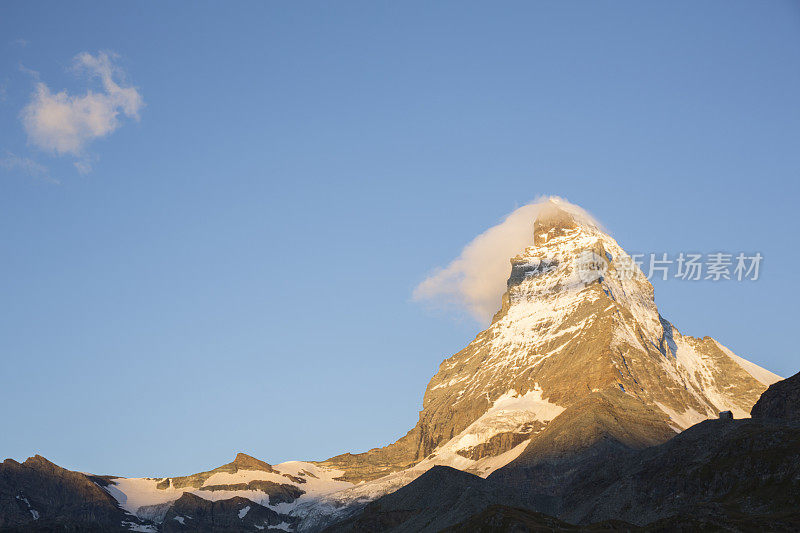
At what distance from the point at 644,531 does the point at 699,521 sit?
10.8 m

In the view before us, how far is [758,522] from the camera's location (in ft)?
618

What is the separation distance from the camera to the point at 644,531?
194125mm

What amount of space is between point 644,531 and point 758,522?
20647 mm

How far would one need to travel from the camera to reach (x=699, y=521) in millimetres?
188875

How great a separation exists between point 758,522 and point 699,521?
1071 cm
